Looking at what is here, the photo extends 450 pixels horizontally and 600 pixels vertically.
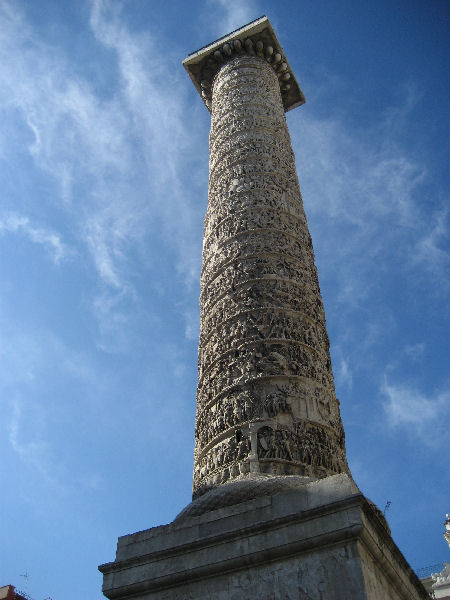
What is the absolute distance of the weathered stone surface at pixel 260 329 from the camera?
4.52 meters

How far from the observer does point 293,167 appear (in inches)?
279

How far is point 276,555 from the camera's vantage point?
131 inches

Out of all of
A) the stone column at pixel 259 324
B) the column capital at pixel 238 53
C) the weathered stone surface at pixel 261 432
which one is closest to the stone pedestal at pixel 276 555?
the weathered stone surface at pixel 261 432

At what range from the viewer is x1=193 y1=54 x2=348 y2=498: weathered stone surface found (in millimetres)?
4520

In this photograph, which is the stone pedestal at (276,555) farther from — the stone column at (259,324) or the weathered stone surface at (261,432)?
the stone column at (259,324)

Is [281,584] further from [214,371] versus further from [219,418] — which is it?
[214,371]

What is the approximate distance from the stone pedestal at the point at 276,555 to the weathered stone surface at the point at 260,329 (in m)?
0.74

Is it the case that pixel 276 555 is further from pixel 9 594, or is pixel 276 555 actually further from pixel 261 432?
pixel 9 594

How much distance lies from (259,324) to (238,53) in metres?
5.42

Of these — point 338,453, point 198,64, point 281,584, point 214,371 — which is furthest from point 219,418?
point 198,64

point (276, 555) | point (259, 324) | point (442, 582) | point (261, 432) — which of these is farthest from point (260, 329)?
point (442, 582)

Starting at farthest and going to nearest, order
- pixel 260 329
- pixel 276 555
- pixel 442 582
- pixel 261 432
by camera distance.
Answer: pixel 442 582 < pixel 260 329 < pixel 261 432 < pixel 276 555

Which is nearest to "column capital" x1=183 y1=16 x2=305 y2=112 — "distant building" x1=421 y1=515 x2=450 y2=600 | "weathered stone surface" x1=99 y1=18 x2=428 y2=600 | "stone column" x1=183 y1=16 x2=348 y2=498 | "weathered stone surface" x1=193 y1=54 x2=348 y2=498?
"weathered stone surface" x1=99 y1=18 x2=428 y2=600

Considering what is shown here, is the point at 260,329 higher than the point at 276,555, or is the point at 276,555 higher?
the point at 260,329
